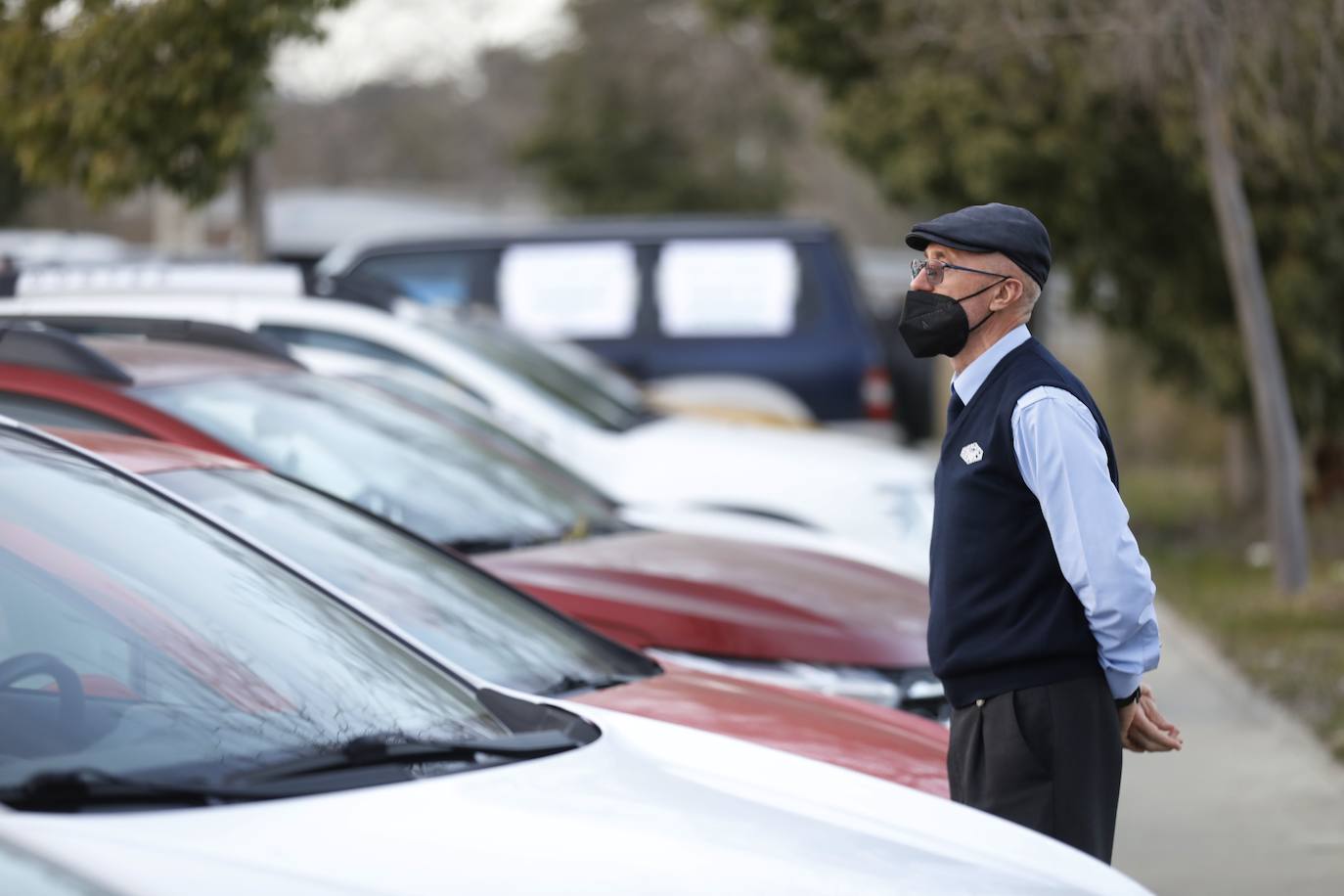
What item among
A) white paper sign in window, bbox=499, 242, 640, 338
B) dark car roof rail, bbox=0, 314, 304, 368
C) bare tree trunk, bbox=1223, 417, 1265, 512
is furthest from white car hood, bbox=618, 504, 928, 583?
bare tree trunk, bbox=1223, 417, 1265, 512

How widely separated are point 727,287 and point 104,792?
11.5 m

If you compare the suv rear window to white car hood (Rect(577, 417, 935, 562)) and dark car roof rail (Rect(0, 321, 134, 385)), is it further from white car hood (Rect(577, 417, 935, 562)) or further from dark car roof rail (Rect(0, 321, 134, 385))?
dark car roof rail (Rect(0, 321, 134, 385))

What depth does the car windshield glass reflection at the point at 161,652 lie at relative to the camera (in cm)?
256

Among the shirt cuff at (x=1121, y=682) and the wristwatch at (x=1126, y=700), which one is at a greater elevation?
the shirt cuff at (x=1121, y=682)

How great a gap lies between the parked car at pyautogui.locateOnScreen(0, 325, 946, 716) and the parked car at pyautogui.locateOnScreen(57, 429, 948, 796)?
0.74 m

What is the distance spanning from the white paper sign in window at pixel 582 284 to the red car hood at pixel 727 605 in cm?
845

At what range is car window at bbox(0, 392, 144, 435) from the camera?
4883mm

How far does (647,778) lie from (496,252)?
1129 cm

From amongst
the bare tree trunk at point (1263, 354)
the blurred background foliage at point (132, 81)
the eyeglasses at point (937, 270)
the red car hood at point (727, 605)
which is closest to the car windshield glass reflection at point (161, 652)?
the eyeglasses at point (937, 270)

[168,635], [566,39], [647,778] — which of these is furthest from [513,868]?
[566,39]

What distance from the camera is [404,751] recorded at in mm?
2705

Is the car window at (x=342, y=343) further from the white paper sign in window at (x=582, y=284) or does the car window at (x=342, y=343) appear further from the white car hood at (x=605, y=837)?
the white paper sign in window at (x=582, y=284)

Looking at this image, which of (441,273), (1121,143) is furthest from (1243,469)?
(441,273)

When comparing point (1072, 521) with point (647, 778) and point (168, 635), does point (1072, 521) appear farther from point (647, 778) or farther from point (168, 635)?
point (168, 635)
